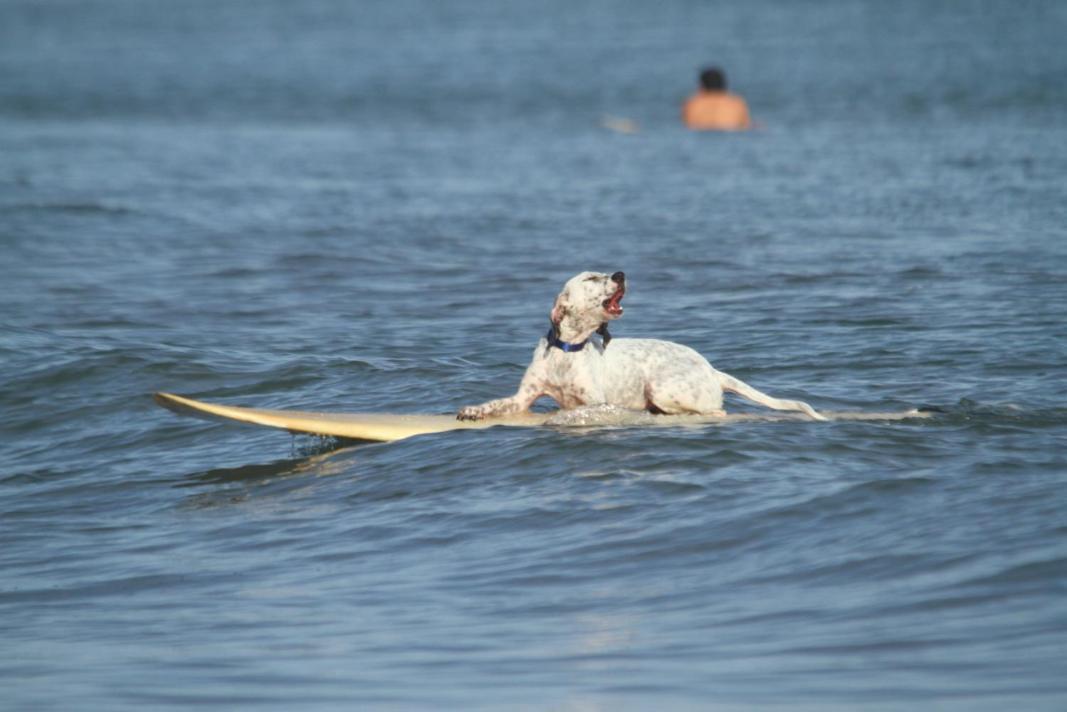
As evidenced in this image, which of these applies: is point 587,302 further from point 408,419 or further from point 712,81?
point 712,81

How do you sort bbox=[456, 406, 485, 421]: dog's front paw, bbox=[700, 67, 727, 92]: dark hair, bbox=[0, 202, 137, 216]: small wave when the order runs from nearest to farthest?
1. bbox=[456, 406, 485, 421]: dog's front paw
2. bbox=[0, 202, 137, 216]: small wave
3. bbox=[700, 67, 727, 92]: dark hair


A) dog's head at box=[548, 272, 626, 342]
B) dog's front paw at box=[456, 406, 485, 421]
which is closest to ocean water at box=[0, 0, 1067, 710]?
dog's front paw at box=[456, 406, 485, 421]

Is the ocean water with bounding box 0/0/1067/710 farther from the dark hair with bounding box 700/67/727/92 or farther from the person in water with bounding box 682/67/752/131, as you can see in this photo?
the dark hair with bounding box 700/67/727/92

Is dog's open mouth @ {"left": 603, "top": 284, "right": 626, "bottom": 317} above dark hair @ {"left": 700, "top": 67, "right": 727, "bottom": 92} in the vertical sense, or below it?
below

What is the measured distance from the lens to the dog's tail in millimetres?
8805

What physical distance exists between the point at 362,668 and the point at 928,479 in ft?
10.5

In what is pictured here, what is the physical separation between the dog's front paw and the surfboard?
2 centimetres

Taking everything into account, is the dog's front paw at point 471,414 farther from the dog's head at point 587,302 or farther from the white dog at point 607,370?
the dog's head at point 587,302

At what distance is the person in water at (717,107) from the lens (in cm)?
2556

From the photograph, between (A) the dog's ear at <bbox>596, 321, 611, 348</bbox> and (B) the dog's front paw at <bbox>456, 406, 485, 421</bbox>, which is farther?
(B) the dog's front paw at <bbox>456, 406, 485, 421</bbox>

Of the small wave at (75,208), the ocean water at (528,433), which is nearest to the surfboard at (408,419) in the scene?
the ocean water at (528,433)

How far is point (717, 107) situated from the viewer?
2570cm

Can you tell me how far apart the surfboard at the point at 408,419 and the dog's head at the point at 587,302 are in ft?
1.79

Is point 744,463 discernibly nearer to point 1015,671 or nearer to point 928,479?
point 928,479
